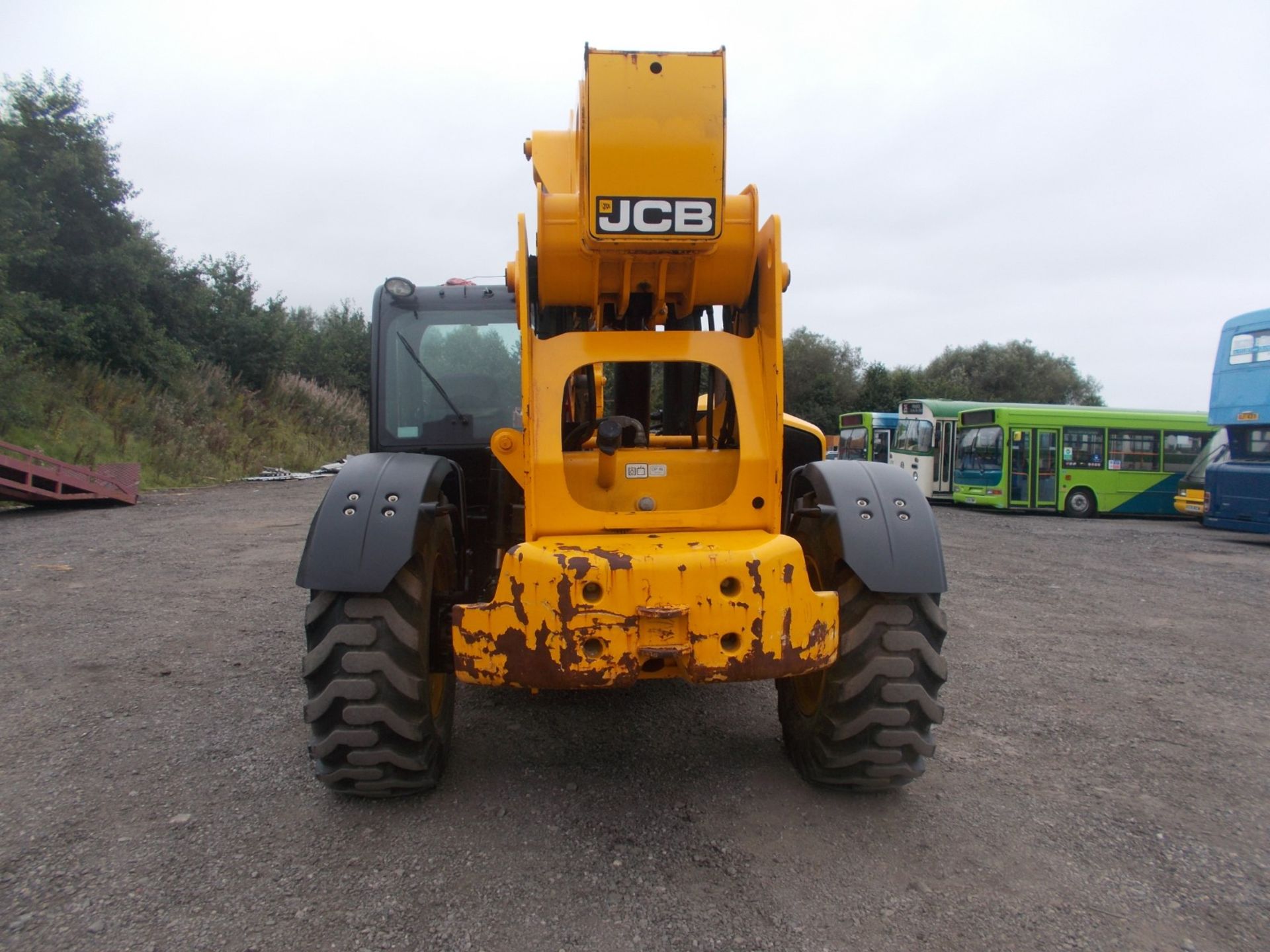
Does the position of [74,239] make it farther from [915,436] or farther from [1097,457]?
[1097,457]

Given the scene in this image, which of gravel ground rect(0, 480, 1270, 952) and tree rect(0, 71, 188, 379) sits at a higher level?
tree rect(0, 71, 188, 379)

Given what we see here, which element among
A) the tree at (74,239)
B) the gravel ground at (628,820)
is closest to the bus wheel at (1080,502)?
the gravel ground at (628,820)

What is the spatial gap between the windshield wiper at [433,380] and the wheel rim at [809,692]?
2611mm

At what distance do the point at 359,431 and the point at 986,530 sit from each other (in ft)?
76.0

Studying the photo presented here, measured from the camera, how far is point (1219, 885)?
2840mm

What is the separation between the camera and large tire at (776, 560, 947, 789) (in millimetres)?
3172

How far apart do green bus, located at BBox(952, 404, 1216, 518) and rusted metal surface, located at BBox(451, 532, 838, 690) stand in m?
19.7

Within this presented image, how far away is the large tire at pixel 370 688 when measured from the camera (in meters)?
3.08

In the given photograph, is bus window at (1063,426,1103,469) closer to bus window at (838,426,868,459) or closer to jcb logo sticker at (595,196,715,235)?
bus window at (838,426,868,459)

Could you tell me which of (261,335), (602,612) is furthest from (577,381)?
(261,335)

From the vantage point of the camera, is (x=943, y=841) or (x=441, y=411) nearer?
(x=943, y=841)

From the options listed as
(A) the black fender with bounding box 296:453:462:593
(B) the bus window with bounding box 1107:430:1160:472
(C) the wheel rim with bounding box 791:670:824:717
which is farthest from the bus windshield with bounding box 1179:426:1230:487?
(A) the black fender with bounding box 296:453:462:593

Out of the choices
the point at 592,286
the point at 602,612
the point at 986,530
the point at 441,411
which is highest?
the point at 592,286

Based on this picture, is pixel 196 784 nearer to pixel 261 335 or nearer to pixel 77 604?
pixel 77 604
